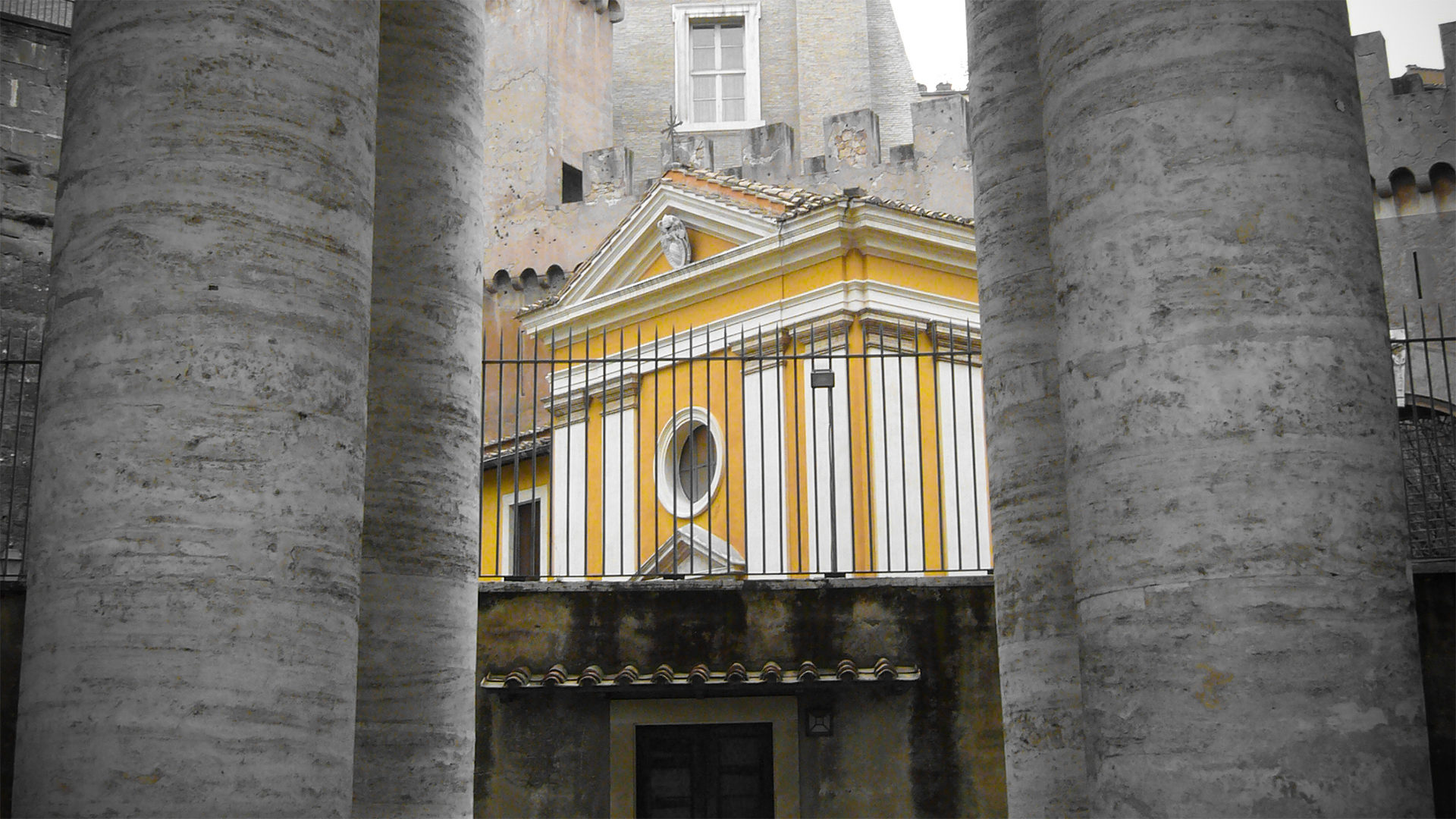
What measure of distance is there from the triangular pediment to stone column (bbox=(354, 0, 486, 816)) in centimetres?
954

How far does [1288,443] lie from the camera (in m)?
3.27

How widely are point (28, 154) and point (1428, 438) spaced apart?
40.8 feet

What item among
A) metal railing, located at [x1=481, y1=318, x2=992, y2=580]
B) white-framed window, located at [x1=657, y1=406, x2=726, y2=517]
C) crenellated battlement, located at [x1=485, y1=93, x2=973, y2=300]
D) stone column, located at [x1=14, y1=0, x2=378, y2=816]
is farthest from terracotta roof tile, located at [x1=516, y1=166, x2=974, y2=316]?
stone column, located at [x1=14, y1=0, x2=378, y2=816]

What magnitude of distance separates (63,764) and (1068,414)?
7.58 ft

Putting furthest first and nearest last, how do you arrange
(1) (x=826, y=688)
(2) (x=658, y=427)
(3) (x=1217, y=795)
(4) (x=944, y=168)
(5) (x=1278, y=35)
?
(4) (x=944, y=168) < (2) (x=658, y=427) < (1) (x=826, y=688) < (5) (x=1278, y=35) < (3) (x=1217, y=795)

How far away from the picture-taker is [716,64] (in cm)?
2870

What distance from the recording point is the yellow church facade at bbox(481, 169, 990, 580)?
42.9 feet

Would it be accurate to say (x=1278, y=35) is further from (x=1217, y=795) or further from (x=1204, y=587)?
(x=1217, y=795)

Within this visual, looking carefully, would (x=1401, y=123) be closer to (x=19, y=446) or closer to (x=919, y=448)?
(x=919, y=448)

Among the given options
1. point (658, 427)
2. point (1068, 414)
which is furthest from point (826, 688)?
point (1068, 414)

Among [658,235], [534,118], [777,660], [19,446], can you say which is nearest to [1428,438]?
[777,660]

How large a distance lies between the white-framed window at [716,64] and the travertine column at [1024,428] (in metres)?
22.6

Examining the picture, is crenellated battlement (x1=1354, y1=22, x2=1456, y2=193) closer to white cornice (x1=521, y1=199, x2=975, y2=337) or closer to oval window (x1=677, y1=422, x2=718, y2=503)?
white cornice (x1=521, y1=199, x2=975, y2=337)

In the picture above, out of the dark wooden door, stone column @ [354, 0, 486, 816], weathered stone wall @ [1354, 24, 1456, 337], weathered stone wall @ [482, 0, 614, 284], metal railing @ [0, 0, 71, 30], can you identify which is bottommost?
the dark wooden door
